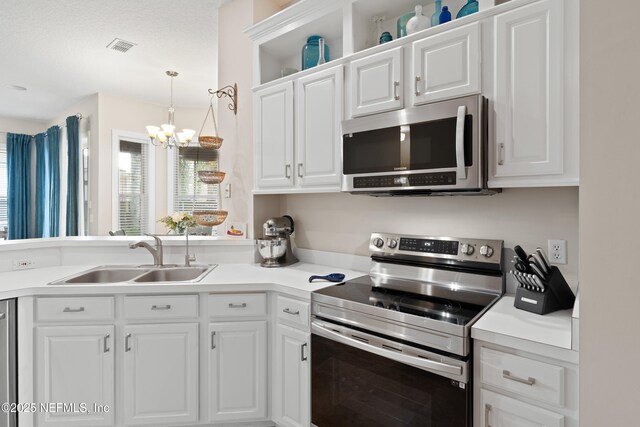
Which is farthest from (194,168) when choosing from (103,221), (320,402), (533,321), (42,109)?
(533,321)

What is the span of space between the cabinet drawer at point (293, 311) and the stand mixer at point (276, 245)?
0.52 metres

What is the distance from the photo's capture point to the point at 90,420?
188 centimetres

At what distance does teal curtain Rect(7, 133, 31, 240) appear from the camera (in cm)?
621

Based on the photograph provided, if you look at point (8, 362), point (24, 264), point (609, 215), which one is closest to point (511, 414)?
point (609, 215)

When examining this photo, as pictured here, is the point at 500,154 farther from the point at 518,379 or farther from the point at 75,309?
the point at 75,309

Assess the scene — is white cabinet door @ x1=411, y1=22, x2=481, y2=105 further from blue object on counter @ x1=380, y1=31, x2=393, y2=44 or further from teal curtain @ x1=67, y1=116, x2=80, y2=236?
teal curtain @ x1=67, y1=116, x2=80, y2=236

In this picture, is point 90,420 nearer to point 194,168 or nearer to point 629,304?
point 629,304

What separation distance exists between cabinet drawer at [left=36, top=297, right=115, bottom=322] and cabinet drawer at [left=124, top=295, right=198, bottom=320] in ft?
0.32

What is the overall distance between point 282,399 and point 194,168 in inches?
190

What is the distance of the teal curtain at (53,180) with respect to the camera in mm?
5941

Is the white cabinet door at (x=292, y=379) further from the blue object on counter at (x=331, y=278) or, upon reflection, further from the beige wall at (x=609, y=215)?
the beige wall at (x=609, y=215)

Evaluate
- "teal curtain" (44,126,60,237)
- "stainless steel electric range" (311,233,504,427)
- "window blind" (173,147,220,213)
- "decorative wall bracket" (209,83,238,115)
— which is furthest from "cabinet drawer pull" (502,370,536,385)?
"teal curtain" (44,126,60,237)

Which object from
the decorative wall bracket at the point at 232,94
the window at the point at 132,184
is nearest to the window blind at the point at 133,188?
the window at the point at 132,184

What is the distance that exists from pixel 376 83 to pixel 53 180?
6307mm
